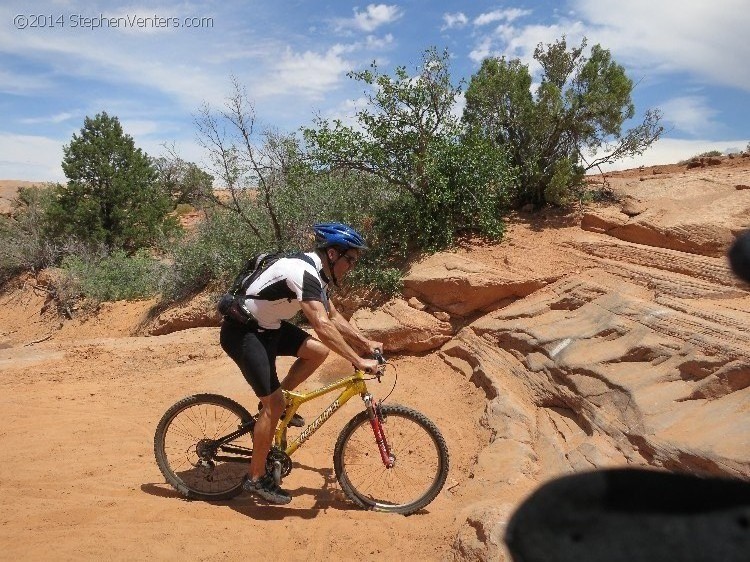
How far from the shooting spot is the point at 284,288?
403cm

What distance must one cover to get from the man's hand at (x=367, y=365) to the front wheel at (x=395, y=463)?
329 mm

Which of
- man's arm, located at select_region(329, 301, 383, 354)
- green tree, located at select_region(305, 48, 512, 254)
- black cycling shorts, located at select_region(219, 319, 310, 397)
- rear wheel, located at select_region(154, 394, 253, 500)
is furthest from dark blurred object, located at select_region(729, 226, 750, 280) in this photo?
green tree, located at select_region(305, 48, 512, 254)

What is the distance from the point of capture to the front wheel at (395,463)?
4.26 m

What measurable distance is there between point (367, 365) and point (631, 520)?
326 cm

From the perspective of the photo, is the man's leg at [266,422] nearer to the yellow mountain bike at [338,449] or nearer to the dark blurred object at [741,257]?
the yellow mountain bike at [338,449]

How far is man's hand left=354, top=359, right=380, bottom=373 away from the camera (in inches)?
159

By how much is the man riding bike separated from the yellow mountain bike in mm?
178

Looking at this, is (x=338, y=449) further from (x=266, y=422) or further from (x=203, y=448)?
(x=203, y=448)

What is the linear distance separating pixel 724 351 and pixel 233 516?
12.2 feet

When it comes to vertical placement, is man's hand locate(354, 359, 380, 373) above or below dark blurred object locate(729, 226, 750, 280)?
below

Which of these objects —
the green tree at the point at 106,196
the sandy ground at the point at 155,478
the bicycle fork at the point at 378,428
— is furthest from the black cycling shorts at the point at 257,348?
the green tree at the point at 106,196

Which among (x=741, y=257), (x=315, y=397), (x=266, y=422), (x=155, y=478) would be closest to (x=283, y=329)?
(x=315, y=397)

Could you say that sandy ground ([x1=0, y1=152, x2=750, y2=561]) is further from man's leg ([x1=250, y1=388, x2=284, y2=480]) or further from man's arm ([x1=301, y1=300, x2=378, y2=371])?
man's arm ([x1=301, y1=300, x2=378, y2=371])

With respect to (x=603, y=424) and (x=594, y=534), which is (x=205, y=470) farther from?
(x=594, y=534)
